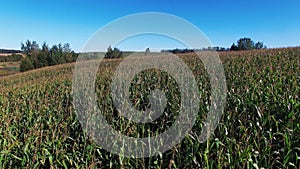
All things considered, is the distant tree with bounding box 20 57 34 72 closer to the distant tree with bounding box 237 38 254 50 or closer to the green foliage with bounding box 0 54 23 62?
the distant tree with bounding box 237 38 254 50

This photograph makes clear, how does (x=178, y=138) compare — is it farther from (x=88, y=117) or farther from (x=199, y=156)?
(x=88, y=117)

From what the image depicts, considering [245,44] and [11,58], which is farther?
[11,58]

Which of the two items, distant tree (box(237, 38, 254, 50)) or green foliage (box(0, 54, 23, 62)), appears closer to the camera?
distant tree (box(237, 38, 254, 50))

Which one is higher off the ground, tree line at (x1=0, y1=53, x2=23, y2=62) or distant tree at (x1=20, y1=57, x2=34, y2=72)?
tree line at (x1=0, y1=53, x2=23, y2=62)

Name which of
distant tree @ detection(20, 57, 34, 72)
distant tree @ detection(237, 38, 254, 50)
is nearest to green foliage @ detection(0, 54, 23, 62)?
distant tree @ detection(20, 57, 34, 72)

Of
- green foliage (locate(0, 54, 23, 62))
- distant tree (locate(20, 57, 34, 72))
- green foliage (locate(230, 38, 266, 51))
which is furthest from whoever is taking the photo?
green foliage (locate(0, 54, 23, 62))

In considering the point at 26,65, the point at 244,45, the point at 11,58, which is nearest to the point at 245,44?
the point at 244,45

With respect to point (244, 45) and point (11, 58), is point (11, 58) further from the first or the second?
point (244, 45)

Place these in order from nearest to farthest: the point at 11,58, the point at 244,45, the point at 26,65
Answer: the point at 244,45, the point at 26,65, the point at 11,58

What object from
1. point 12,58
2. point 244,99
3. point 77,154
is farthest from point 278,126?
point 12,58

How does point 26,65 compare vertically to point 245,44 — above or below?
below

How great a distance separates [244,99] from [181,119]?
→ 5.51 feet

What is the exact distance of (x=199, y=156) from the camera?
3.30m

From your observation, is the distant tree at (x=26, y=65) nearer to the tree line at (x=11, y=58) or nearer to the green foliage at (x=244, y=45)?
the green foliage at (x=244, y=45)
